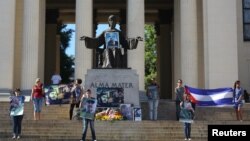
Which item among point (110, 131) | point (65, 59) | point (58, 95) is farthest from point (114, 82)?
point (65, 59)

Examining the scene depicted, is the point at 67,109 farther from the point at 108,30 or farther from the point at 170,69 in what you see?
the point at 170,69

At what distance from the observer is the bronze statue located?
78.7 feet

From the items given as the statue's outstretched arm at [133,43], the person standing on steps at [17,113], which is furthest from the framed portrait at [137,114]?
the person standing on steps at [17,113]

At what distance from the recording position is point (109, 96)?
76.2 feet

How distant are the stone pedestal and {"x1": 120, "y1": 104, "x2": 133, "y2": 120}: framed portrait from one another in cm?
39

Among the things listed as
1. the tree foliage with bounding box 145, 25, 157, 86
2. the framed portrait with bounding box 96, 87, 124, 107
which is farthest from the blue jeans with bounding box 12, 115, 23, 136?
the tree foliage with bounding box 145, 25, 157, 86

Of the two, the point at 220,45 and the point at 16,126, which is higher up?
the point at 220,45

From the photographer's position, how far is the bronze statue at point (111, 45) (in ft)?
78.7

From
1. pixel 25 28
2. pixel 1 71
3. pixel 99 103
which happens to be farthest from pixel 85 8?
pixel 99 103

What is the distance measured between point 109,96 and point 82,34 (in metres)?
10.0

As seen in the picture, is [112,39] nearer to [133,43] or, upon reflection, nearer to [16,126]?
[133,43]

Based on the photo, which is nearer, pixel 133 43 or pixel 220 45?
pixel 133 43

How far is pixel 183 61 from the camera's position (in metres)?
33.3

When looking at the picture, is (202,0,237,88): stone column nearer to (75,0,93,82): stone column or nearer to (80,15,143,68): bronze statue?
(75,0,93,82): stone column
